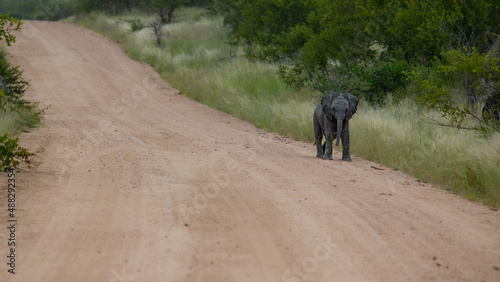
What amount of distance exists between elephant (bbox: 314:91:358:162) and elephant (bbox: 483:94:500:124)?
7.67 ft

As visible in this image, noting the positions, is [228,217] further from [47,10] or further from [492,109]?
[47,10]

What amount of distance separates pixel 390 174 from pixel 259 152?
2502mm

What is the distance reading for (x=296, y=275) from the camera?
5.00 meters

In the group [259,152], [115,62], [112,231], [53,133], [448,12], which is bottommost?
[115,62]

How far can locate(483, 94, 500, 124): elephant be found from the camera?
1132 centimetres

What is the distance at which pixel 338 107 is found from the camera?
1075cm

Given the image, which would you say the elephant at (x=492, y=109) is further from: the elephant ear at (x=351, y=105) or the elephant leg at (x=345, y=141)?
the elephant leg at (x=345, y=141)

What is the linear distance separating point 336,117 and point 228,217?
4509 millimetres

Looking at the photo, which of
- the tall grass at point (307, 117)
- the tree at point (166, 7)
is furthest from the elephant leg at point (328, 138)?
the tree at point (166, 7)

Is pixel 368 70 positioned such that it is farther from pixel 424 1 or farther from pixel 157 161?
pixel 157 161

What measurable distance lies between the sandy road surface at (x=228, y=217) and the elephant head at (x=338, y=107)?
739 mm

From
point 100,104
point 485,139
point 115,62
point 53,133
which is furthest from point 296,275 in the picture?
point 115,62

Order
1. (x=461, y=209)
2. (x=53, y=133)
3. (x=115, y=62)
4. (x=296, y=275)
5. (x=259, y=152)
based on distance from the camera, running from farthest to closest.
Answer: (x=115, y=62) → (x=53, y=133) → (x=259, y=152) → (x=461, y=209) → (x=296, y=275)

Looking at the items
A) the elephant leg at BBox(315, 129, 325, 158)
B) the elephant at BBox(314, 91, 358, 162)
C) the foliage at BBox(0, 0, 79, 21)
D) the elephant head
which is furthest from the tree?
the elephant head
